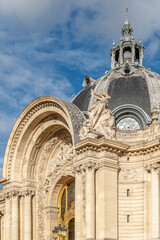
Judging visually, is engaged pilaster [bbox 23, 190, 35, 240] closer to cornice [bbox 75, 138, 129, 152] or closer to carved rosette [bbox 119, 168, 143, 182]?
cornice [bbox 75, 138, 129, 152]

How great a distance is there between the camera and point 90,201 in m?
23.8

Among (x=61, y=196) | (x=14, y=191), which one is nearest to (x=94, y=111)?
(x=61, y=196)

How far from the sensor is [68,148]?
29891 mm

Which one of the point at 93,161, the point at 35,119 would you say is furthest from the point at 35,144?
the point at 93,161

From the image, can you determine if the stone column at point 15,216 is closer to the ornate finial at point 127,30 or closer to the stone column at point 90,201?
the stone column at point 90,201

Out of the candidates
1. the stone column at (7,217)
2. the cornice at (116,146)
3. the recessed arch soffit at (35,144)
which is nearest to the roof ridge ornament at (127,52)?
the recessed arch soffit at (35,144)

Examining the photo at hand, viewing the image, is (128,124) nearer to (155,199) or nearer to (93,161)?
(93,161)

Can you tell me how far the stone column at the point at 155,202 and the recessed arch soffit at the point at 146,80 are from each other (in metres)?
4.84

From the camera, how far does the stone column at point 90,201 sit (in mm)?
23359

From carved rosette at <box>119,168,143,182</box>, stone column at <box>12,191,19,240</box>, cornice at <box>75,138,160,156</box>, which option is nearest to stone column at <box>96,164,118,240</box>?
carved rosette at <box>119,168,143,182</box>

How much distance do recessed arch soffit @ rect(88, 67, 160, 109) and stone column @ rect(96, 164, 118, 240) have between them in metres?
5.86

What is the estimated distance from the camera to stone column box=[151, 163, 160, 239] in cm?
2350

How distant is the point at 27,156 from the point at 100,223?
32.8ft

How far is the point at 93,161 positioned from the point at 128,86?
6.74 m
